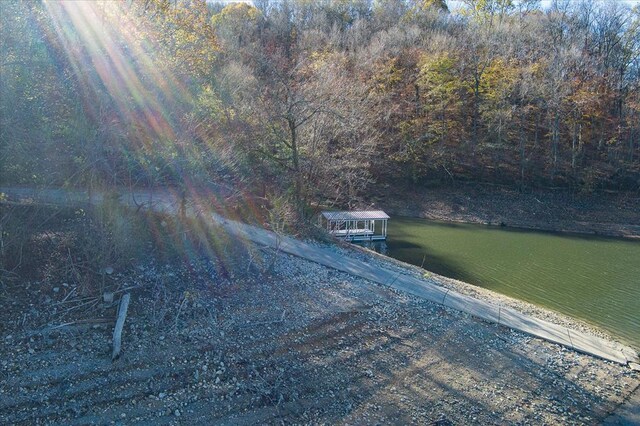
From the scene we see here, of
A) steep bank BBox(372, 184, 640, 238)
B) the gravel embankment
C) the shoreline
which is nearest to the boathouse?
the shoreline

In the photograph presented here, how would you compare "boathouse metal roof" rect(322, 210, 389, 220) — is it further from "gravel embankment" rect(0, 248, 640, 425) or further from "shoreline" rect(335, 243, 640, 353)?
"gravel embankment" rect(0, 248, 640, 425)

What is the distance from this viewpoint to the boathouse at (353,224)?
17.6m

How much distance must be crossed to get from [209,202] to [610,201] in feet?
83.1

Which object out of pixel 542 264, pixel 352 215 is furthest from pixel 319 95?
pixel 542 264

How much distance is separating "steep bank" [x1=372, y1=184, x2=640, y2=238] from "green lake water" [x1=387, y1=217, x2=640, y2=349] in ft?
4.62

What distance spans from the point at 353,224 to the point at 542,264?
7223mm

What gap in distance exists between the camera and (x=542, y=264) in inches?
672

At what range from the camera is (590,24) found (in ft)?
112

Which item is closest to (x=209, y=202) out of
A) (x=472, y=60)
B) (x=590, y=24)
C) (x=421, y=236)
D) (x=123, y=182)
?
(x=123, y=182)

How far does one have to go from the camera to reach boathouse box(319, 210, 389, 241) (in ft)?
57.7

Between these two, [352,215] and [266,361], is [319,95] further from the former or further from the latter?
[266,361]

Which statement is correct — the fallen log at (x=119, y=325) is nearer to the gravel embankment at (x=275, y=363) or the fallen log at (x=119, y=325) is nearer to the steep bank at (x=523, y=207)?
the gravel embankment at (x=275, y=363)

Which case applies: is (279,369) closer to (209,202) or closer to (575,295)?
(209,202)

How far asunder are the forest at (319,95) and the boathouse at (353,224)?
2.64 ft
